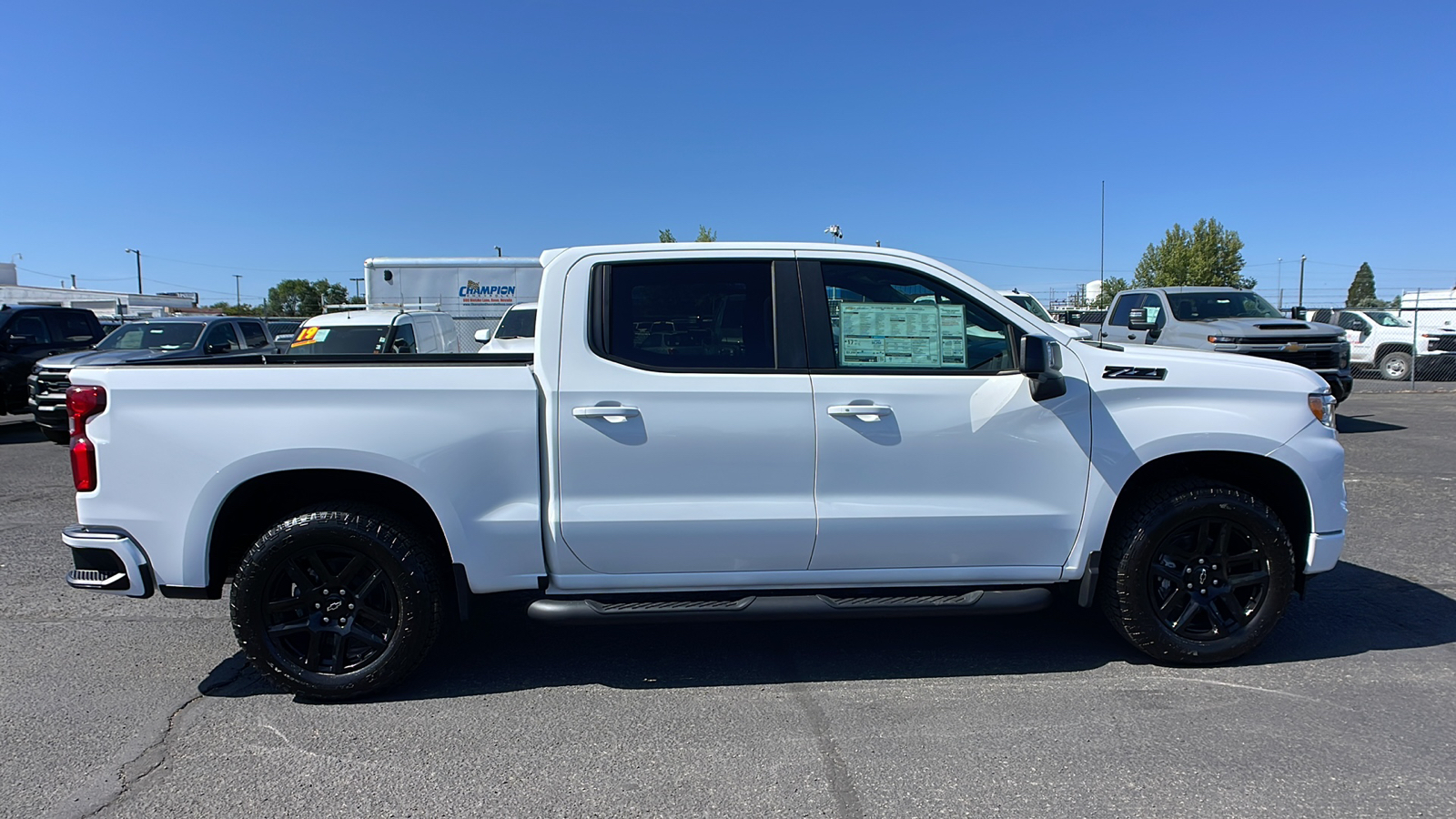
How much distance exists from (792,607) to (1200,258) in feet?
168

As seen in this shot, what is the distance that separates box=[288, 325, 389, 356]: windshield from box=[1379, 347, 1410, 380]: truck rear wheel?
21.1 m

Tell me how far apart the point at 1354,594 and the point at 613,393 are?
452 cm

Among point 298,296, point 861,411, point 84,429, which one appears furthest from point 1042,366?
point 298,296

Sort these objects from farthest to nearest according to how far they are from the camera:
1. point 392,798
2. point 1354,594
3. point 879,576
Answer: point 1354,594, point 879,576, point 392,798

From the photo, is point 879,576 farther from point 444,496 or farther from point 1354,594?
point 1354,594

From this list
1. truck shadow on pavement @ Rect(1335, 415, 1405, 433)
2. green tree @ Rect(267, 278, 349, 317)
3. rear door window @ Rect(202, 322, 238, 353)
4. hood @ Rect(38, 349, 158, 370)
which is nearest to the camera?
hood @ Rect(38, 349, 158, 370)

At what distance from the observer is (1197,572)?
13.4 ft

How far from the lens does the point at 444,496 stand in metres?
3.71

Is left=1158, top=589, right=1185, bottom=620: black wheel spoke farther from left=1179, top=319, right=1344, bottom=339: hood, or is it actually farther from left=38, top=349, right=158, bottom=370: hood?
left=38, top=349, right=158, bottom=370: hood

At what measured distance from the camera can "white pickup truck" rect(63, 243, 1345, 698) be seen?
12.1 ft

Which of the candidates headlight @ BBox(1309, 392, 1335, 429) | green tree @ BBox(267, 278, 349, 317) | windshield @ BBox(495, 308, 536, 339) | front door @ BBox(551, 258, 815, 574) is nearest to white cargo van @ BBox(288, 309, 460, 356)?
windshield @ BBox(495, 308, 536, 339)

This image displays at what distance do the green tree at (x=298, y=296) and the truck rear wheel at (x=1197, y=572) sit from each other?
8011 centimetres

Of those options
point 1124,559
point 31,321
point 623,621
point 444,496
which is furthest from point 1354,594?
point 31,321

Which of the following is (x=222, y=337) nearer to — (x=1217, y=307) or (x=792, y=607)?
(x=792, y=607)
